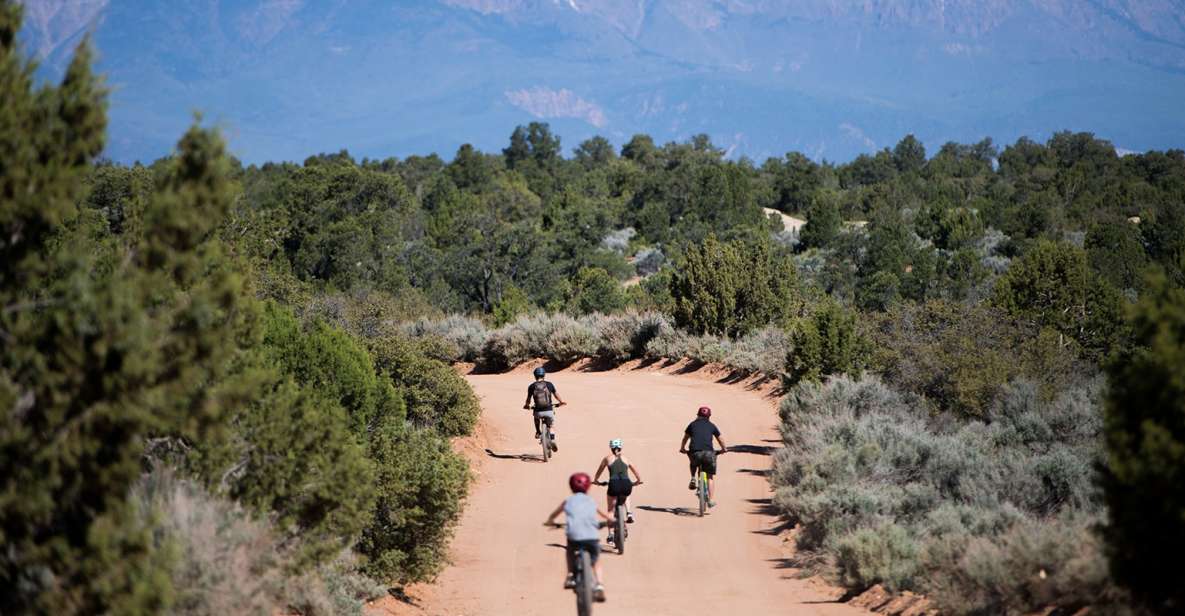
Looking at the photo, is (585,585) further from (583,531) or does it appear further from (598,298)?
(598,298)

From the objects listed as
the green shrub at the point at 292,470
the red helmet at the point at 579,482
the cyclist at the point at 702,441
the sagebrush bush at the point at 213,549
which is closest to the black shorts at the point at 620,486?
the cyclist at the point at 702,441

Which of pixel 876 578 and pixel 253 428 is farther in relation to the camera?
pixel 876 578

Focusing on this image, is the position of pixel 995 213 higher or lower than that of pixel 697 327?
higher

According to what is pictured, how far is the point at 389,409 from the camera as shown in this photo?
1759 cm

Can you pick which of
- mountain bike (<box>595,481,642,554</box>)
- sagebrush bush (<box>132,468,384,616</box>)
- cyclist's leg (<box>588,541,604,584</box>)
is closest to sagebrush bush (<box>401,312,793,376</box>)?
mountain bike (<box>595,481,642,554</box>)

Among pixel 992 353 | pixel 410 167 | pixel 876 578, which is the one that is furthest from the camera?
pixel 410 167

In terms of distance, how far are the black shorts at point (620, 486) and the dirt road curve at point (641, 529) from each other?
2.82 feet

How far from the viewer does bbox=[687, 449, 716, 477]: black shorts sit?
1559 cm

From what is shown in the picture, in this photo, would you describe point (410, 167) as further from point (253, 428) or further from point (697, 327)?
point (253, 428)

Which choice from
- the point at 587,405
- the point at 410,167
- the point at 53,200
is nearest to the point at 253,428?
A: the point at 53,200

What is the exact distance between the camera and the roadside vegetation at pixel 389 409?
20.9ft

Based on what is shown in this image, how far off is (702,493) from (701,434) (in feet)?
3.26

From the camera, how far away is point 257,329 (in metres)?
9.91

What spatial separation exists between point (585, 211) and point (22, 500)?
198 feet
